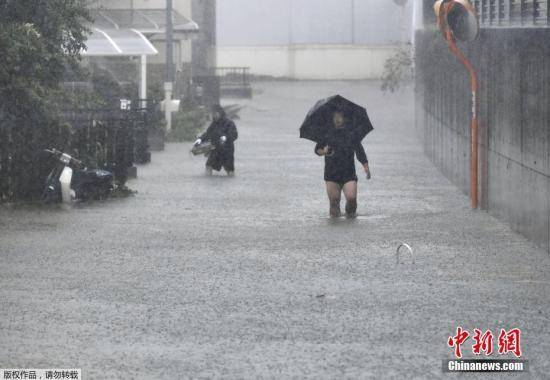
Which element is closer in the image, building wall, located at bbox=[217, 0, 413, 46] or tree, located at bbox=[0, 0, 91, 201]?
tree, located at bbox=[0, 0, 91, 201]

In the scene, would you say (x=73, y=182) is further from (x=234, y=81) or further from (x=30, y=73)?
(x=234, y=81)

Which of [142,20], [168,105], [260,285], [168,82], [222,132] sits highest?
[142,20]

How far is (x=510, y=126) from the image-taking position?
1844cm

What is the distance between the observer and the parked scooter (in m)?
21.2

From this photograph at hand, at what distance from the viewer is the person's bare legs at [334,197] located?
19734 millimetres

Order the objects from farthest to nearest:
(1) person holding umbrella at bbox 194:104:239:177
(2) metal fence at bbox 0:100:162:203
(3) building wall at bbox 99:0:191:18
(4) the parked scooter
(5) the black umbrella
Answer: (3) building wall at bbox 99:0:191:18 → (1) person holding umbrella at bbox 194:104:239:177 → (2) metal fence at bbox 0:100:162:203 → (4) the parked scooter → (5) the black umbrella

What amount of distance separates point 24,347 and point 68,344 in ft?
0.98

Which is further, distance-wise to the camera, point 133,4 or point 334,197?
point 133,4

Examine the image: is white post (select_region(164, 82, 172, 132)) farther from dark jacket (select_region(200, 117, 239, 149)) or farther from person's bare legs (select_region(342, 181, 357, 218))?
person's bare legs (select_region(342, 181, 357, 218))

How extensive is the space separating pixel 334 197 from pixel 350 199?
208mm

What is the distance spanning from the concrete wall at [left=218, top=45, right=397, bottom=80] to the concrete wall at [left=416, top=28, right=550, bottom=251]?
1766 inches

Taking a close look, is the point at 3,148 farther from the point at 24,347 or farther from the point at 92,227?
the point at 24,347

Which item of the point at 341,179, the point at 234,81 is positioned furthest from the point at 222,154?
the point at 234,81

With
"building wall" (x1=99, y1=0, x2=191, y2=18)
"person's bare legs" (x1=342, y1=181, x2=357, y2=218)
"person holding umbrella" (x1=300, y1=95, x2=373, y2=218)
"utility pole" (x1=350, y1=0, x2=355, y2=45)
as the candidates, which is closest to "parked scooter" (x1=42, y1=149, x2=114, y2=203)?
"person holding umbrella" (x1=300, y1=95, x2=373, y2=218)
